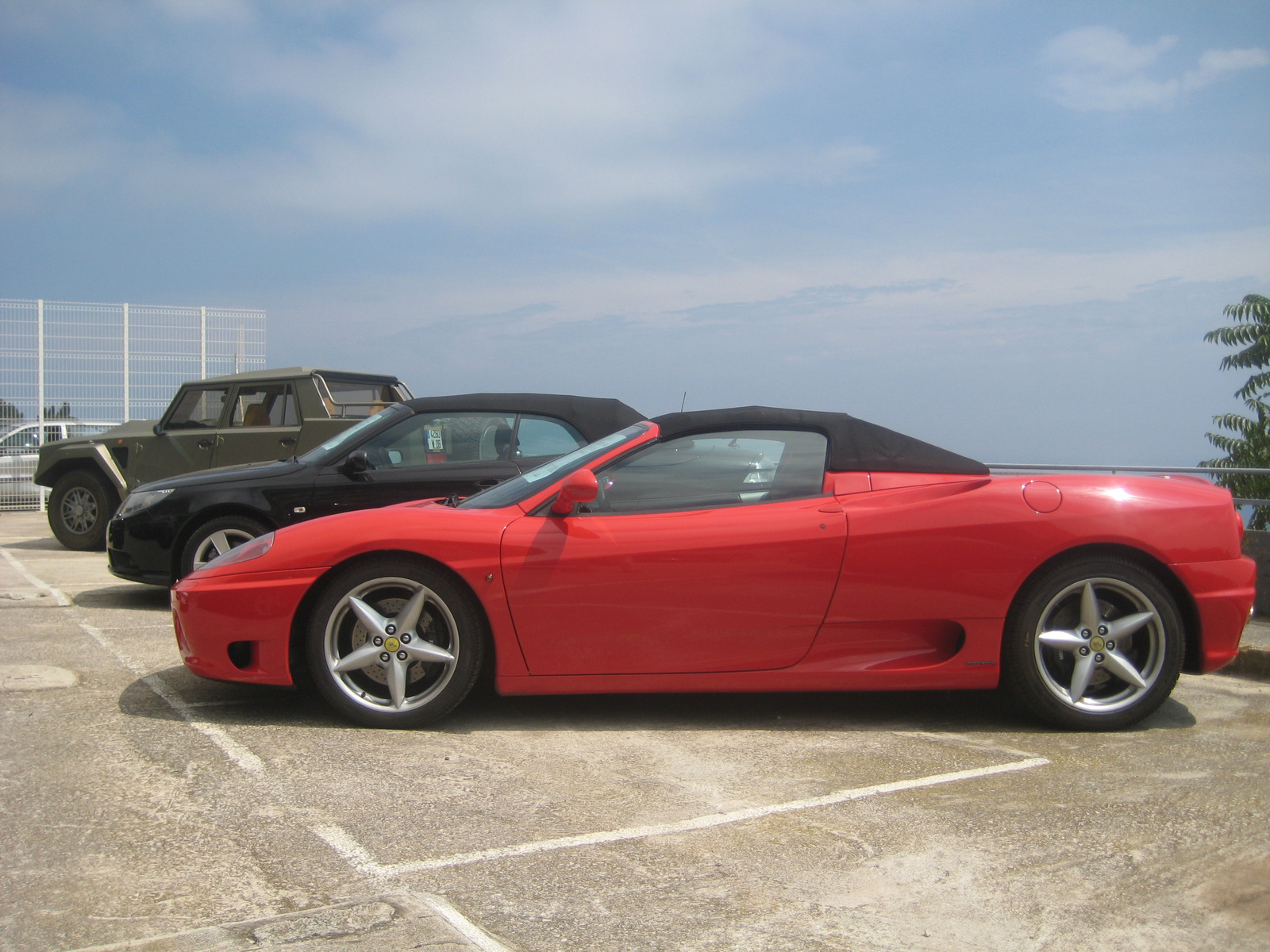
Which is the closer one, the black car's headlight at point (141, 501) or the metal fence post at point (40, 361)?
the black car's headlight at point (141, 501)

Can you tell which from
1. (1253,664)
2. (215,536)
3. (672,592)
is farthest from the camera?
(215,536)

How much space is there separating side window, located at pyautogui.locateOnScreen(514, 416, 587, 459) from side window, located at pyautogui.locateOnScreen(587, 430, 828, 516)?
2778 millimetres

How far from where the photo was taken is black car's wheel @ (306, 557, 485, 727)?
14.2ft

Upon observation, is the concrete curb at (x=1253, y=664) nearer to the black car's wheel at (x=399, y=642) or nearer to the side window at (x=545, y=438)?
the black car's wheel at (x=399, y=642)

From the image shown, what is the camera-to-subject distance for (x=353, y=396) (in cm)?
1066

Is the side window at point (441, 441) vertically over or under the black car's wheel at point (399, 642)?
over

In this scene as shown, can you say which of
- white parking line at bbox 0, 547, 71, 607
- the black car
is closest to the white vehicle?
white parking line at bbox 0, 547, 71, 607

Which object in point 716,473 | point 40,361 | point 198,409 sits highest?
point 40,361

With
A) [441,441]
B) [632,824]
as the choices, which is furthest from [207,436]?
[632,824]

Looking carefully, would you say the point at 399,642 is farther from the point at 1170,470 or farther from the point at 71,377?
the point at 71,377

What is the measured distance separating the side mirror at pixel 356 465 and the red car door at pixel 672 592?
9.85 ft

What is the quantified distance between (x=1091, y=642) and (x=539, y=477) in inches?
93.3

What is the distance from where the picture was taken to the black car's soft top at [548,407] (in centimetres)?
733

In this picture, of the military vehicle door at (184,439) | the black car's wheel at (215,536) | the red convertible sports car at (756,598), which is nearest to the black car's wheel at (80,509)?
the military vehicle door at (184,439)
